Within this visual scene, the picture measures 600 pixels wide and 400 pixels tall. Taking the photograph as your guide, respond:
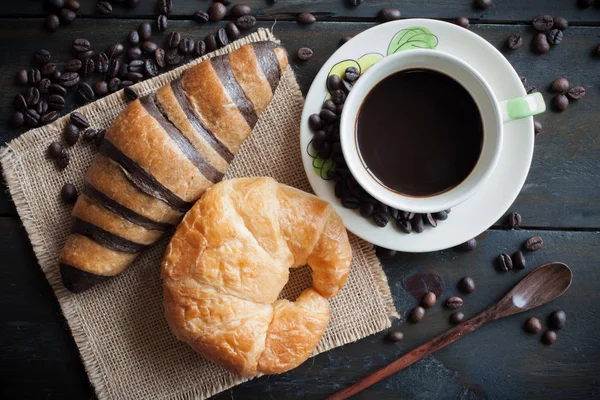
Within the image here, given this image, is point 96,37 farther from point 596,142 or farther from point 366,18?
point 596,142

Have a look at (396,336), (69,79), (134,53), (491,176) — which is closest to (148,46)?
(134,53)

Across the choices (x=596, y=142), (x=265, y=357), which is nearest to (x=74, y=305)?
(x=265, y=357)

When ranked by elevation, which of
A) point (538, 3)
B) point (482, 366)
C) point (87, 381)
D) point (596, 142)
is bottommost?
point (87, 381)

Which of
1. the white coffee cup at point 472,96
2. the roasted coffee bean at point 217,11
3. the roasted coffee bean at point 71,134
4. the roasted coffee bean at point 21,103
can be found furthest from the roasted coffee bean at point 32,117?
the white coffee cup at point 472,96

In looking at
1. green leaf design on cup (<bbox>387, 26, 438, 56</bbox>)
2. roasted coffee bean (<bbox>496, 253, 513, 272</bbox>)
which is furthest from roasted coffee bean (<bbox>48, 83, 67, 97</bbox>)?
roasted coffee bean (<bbox>496, 253, 513, 272</bbox>)

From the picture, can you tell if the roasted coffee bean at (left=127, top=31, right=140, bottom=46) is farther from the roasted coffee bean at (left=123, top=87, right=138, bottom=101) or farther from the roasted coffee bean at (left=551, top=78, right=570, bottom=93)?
the roasted coffee bean at (left=551, top=78, right=570, bottom=93)

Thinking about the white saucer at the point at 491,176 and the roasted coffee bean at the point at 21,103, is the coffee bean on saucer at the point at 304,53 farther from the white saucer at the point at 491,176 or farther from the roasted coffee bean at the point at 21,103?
the roasted coffee bean at the point at 21,103
